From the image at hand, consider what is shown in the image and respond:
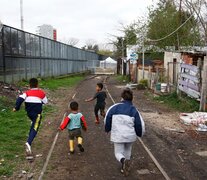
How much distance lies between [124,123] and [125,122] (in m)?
0.03

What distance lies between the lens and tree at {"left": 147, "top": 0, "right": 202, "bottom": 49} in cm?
3056

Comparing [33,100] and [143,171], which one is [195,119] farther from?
[33,100]

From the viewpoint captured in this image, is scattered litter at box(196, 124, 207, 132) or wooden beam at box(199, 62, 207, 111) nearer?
scattered litter at box(196, 124, 207, 132)

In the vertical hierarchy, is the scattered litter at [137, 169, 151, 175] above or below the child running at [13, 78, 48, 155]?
below

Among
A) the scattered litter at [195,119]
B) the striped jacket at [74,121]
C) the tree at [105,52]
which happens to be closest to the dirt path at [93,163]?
the striped jacket at [74,121]

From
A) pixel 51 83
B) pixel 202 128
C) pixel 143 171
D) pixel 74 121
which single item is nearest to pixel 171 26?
pixel 51 83

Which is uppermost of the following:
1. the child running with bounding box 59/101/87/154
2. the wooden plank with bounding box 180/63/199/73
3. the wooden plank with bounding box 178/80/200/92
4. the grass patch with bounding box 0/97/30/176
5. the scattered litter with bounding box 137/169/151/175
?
the wooden plank with bounding box 180/63/199/73

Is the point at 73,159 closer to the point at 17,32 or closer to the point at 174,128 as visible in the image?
the point at 174,128

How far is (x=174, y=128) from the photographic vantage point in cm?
1178

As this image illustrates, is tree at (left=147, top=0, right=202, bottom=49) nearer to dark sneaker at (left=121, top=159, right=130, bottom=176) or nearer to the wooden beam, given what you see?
the wooden beam

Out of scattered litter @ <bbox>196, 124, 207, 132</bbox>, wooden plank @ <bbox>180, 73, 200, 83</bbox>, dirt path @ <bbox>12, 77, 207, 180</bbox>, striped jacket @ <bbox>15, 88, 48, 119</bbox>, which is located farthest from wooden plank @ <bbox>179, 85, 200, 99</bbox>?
striped jacket @ <bbox>15, 88, 48, 119</bbox>

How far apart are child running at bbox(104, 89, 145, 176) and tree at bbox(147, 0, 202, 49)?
24.0 m

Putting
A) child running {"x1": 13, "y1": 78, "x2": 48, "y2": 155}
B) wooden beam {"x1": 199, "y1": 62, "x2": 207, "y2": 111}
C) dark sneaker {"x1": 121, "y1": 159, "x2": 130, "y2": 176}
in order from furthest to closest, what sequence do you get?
wooden beam {"x1": 199, "y1": 62, "x2": 207, "y2": 111} < child running {"x1": 13, "y1": 78, "x2": 48, "y2": 155} < dark sneaker {"x1": 121, "y1": 159, "x2": 130, "y2": 176}

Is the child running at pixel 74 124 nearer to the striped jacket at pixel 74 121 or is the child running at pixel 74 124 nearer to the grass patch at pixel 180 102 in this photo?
the striped jacket at pixel 74 121
